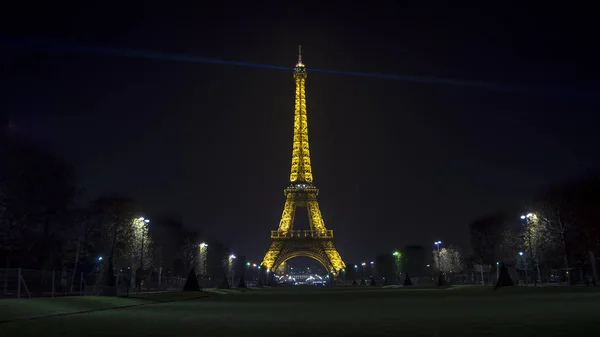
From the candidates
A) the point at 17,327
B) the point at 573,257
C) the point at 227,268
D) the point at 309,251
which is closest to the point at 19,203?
the point at 17,327

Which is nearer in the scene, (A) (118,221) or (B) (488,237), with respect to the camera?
(A) (118,221)

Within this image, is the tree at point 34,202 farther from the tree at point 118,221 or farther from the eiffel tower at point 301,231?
the eiffel tower at point 301,231

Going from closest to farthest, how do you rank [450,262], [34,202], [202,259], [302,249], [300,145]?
[34,202], [202,259], [450,262], [302,249], [300,145]

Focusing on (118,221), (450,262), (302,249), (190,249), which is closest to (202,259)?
(190,249)

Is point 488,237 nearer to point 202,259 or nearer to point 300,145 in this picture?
point 202,259

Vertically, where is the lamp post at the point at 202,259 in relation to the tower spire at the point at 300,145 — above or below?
below

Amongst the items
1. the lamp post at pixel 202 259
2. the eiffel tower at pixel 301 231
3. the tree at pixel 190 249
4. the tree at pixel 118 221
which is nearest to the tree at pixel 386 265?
the eiffel tower at pixel 301 231

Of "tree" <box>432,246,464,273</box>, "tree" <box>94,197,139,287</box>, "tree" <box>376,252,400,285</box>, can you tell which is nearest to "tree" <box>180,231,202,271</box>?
"tree" <box>94,197,139,287</box>

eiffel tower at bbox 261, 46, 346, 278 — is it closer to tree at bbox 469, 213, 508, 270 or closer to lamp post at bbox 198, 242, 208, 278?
lamp post at bbox 198, 242, 208, 278
